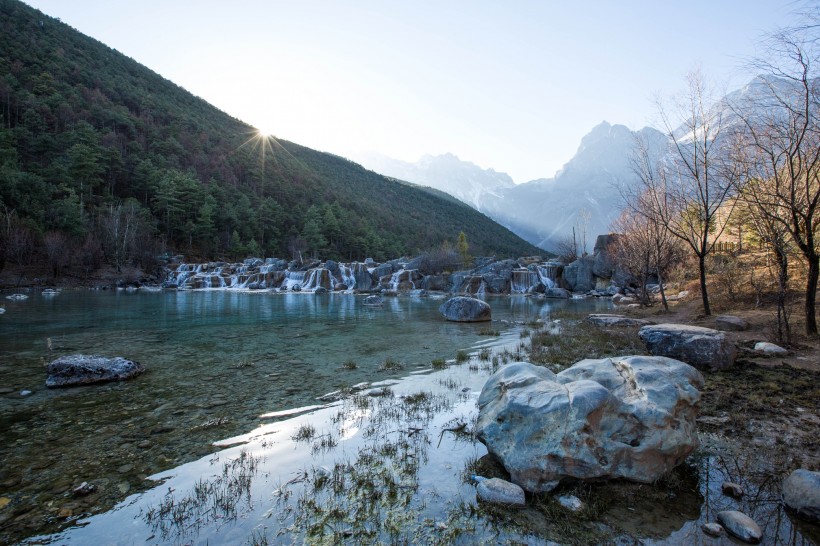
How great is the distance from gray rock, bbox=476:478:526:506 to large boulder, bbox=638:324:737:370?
25.6 ft

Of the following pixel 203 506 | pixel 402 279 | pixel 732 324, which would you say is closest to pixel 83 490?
pixel 203 506

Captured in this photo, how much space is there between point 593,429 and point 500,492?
137 cm

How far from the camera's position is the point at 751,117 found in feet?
40.8

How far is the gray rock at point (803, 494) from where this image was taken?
11.6 feet

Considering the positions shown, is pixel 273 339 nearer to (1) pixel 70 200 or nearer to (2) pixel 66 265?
(2) pixel 66 265

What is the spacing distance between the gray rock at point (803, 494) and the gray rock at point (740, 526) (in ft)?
1.82

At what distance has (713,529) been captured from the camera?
3438mm

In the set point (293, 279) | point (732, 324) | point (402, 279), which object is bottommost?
point (732, 324)

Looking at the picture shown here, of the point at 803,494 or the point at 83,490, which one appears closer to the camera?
the point at 803,494

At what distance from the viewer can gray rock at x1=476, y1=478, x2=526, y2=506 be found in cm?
397

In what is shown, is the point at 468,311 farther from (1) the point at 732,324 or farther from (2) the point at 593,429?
(2) the point at 593,429

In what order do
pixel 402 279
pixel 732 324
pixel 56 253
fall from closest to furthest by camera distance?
pixel 732 324, pixel 56 253, pixel 402 279

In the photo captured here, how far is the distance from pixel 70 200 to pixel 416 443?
7297cm

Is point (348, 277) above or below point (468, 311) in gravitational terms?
above
